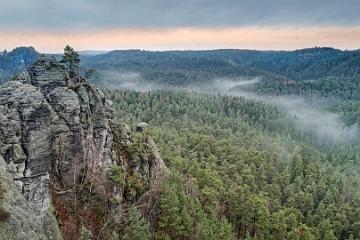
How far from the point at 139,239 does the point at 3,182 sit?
1765 cm

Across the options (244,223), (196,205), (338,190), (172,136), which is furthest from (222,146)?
(196,205)

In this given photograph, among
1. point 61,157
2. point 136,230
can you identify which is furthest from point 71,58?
point 136,230

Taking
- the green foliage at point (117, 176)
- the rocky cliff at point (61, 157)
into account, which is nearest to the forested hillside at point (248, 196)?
the green foliage at point (117, 176)

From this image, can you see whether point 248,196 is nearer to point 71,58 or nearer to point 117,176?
point 117,176

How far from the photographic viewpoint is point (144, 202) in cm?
5616

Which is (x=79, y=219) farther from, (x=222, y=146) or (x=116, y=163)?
(x=222, y=146)

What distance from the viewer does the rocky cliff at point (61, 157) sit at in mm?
39250

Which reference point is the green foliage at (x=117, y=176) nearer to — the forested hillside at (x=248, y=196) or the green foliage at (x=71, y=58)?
the forested hillside at (x=248, y=196)

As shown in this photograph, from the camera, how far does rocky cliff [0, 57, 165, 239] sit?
39250 mm

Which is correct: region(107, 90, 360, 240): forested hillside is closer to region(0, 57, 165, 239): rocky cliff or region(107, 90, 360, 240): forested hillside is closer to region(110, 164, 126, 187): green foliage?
region(110, 164, 126, 187): green foliage

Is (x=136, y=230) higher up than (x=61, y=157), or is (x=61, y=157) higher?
(x=61, y=157)

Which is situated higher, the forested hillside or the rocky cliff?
the rocky cliff

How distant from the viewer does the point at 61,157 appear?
46969 mm

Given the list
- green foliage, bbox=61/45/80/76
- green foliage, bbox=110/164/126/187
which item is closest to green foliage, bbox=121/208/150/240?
green foliage, bbox=110/164/126/187
